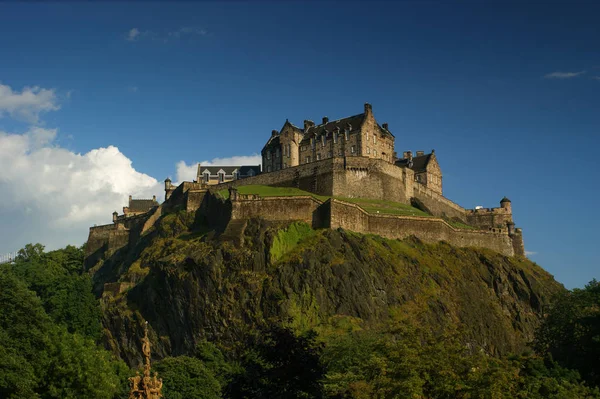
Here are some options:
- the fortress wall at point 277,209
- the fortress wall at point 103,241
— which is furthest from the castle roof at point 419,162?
the fortress wall at point 103,241

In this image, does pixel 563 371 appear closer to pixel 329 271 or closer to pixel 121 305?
pixel 329 271

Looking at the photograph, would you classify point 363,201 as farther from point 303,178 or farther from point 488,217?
point 488,217

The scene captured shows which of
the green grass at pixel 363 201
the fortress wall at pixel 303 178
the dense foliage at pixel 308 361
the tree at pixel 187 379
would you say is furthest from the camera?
the fortress wall at pixel 303 178

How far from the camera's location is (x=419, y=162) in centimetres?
10606

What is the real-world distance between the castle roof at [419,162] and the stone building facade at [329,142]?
9.07 ft

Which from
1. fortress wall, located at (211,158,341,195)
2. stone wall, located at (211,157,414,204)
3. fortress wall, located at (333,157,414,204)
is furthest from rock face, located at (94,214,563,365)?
fortress wall, located at (211,158,341,195)

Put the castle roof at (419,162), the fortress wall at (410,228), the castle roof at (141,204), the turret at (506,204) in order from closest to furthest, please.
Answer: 1. the fortress wall at (410,228)
2. the turret at (506,204)
3. the castle roof at (419,162)
4. the castle roof at (141,204)

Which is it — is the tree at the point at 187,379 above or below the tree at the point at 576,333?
below

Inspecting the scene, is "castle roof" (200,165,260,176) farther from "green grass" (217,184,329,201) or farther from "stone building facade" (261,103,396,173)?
"green grass" (217,184,329,201)

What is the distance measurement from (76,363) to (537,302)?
174 ft

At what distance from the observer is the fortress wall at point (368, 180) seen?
3457 inches

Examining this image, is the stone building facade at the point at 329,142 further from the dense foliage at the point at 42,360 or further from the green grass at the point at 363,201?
the dense foliage at the point at 42,360

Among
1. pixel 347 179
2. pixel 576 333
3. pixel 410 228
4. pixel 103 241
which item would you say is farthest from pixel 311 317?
pixel 103 241

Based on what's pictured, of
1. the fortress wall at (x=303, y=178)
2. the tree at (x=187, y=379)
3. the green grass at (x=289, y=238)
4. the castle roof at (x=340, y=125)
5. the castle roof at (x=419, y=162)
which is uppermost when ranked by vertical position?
the castle roof at (x=340, y=125)
